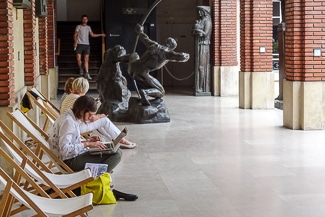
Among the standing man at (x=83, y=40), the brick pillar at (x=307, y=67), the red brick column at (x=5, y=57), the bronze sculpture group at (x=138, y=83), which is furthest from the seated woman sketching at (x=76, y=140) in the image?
the standing man at (x=83, y=40)

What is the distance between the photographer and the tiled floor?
571cm

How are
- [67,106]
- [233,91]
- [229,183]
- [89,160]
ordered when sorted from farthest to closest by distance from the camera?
[233,91]
[67,106]
[229,183]
[89,160]

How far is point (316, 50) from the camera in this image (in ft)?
34.9

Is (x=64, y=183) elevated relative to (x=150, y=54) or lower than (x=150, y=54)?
lower

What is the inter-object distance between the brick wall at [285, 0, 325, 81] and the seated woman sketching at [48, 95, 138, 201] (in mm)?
5567

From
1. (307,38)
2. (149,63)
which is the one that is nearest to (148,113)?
(149,63)

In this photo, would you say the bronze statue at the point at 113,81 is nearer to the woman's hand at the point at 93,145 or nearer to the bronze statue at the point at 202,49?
the bronze statue at the point at 202,49

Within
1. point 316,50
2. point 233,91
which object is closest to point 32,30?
point 316,50

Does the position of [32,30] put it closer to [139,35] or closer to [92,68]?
[139,35]

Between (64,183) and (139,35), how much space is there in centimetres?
709

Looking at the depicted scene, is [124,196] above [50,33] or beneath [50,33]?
beneath

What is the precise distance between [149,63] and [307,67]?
9.43 feet

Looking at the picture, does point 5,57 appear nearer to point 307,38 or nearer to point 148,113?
point 148,113

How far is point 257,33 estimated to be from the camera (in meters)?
14.0
